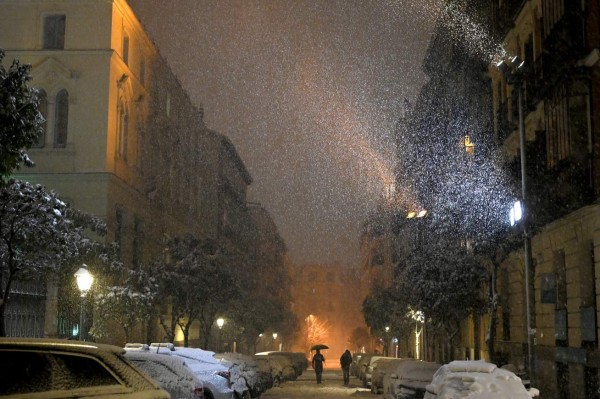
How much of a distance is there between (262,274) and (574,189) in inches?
2829

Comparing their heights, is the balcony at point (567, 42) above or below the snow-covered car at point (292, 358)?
above

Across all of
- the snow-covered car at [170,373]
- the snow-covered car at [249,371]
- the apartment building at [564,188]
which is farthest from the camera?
the snow-covered car at [249,371]

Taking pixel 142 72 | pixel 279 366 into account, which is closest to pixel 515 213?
pixel 279 366

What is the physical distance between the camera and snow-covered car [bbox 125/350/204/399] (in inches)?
524

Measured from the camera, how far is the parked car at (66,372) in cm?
632

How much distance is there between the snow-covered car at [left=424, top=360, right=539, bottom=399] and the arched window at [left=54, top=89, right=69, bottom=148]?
84.3ft

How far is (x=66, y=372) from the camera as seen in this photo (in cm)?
661

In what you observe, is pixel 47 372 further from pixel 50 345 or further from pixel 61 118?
pixel 61 118

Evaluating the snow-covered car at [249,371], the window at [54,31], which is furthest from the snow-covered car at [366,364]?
the window at [54,31]

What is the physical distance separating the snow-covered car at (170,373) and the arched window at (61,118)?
77.6 ft

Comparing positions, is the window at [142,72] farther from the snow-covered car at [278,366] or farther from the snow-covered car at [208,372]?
the snow-covered car at [208,372]

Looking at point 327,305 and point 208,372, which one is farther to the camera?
point 327,305

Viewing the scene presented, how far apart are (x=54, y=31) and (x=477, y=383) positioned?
95.4 feet

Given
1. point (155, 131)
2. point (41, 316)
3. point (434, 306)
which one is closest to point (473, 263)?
point (434, 306)
